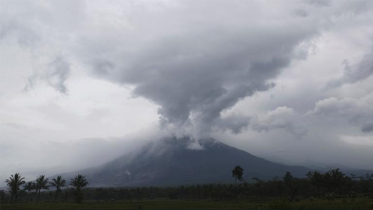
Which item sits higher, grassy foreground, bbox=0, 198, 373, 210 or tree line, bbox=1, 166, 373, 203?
tree line, bbox=1, 166, 373, 203

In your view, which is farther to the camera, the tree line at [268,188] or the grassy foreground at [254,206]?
the tree line at [268,188]

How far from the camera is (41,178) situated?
5349 inches

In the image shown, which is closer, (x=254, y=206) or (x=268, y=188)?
(x=254, y=206)

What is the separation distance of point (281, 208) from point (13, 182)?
332ft

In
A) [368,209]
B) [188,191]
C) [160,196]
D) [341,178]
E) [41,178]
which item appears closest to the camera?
[368,209]

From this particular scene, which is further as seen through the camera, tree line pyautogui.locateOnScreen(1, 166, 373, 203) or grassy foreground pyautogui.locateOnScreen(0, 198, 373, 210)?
tree line pyautogui.locateOnScreen(1, 166, 373, 203)

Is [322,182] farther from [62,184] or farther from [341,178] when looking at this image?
[62,184]

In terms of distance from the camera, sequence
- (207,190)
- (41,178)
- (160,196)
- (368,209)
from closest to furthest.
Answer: (368,209), (41,178), (207,190), (160,196)

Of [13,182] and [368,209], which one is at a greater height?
[13,182]

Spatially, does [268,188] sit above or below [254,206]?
above

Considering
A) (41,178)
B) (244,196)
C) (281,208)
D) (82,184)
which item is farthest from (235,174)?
(281,208)

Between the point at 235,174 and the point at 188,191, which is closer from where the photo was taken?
the point at 235,174

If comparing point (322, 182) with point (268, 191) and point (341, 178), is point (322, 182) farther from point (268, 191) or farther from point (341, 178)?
point (268, 191)

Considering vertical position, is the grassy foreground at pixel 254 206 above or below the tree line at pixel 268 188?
below
